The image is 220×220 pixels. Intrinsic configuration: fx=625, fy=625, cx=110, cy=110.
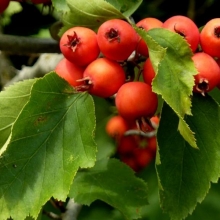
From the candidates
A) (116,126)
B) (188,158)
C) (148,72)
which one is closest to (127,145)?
(116,126)

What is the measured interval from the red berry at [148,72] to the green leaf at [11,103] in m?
0.18

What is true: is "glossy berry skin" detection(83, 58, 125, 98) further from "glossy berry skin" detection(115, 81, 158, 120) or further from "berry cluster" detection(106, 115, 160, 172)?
"berry cluster" detection(106, 115, 160, 172)

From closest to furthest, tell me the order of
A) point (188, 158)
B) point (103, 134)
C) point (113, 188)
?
point (188, 158), point (113, 188), point (103, 134)

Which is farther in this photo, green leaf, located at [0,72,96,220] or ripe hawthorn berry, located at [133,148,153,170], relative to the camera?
ripe hawthorn berry, located at [133,148,153,170]

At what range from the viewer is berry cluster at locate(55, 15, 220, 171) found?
0.98 meters

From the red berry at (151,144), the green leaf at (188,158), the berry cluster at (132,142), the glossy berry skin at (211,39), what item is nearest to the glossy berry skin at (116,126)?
the berry cluster at (132,142)

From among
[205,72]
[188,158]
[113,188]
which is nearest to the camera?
[205,72]

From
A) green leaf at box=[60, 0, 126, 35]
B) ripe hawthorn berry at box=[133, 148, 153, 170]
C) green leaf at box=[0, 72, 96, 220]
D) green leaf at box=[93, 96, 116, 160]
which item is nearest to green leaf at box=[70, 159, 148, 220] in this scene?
green leaf at box=[93, 96, 116, 160]

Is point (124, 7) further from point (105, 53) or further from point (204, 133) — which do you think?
point (204, 133)

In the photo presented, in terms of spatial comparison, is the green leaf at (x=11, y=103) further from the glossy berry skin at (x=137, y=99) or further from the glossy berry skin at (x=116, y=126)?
the glossy berry skin at (x=116, y=126)

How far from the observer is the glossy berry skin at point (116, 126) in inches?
54.1

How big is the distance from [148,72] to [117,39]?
0.07 m

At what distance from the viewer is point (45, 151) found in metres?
1.03

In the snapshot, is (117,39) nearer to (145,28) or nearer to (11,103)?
(145,28)
